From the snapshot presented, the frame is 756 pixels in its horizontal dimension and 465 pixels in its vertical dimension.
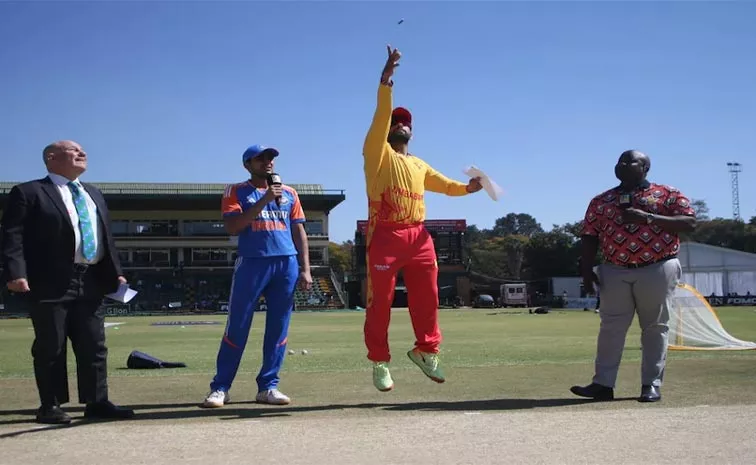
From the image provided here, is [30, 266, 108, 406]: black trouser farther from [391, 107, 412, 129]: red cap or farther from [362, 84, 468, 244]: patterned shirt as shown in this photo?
[391, 107, 412, 129]: red cap

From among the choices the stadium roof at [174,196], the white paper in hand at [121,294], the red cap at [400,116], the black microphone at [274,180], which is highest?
the stadium roof at [174,196]

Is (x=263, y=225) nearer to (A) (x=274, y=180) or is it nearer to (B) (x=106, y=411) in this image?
(A) (x=274, y=180)

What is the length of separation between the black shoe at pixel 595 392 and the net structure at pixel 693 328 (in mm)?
5498

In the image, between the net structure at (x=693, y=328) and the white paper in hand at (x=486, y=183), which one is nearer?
the white paper in hand at (x=486, y=183)

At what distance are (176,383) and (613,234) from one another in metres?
4.08

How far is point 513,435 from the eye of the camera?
4238 millimetres

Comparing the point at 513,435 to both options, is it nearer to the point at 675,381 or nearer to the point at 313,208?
the point at 675,381

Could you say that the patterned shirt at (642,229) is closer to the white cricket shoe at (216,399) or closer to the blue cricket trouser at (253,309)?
the blue cricket trouser at (253,309)

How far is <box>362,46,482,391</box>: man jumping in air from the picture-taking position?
593 centimetres

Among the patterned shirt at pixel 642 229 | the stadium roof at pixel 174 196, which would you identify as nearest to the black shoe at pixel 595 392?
the patterned shirt at pixel 642 229

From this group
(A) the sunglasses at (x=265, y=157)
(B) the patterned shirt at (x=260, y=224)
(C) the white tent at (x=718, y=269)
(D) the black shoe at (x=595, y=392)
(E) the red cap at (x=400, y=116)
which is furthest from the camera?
(C) the white tent at (x=718, y=269)

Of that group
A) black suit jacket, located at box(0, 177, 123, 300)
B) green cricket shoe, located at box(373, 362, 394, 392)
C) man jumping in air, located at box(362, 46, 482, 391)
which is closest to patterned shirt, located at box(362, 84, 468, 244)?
man jumping in air, located at box(362, 46, 482, 391)

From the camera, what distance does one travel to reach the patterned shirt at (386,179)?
592cm

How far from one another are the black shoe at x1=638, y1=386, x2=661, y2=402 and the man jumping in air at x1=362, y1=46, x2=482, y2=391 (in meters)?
1.50
